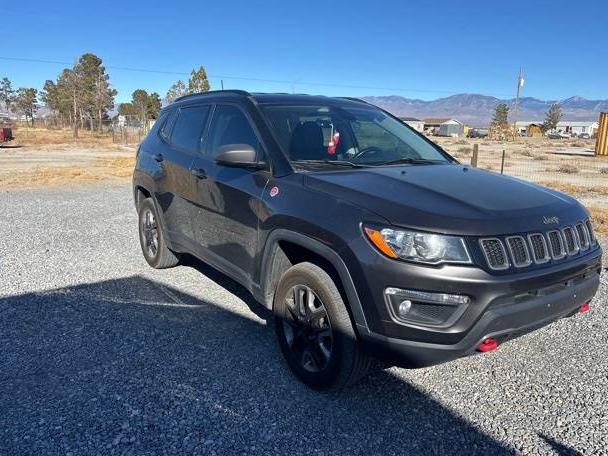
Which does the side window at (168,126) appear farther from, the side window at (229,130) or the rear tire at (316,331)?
the rear tire at (316,331)

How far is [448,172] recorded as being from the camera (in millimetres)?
3531

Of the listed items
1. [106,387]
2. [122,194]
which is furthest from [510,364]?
[122,194]

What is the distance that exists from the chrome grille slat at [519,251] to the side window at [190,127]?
9.24 feet

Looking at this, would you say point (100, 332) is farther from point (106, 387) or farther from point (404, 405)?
point (404, 405)

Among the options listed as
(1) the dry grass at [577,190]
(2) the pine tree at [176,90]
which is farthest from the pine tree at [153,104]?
(1) the dry grass at [577,190]

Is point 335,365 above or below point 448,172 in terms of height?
below

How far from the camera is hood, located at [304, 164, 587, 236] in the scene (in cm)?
256

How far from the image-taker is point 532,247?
2650 mm

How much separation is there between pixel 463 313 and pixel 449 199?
67 centimetres

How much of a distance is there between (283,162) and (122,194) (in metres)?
9.02

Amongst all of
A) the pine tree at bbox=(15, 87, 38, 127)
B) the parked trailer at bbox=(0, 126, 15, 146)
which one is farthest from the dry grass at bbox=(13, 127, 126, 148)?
the pine tree at bbox=(15, 87, 38, 127)

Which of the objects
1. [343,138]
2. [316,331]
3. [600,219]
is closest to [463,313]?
[316,331]

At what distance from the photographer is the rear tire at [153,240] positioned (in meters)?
5.31

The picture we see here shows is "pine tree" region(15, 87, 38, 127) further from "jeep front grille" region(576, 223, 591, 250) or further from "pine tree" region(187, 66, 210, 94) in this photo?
"jeep front grille" region(576, 223, 591, 250)
